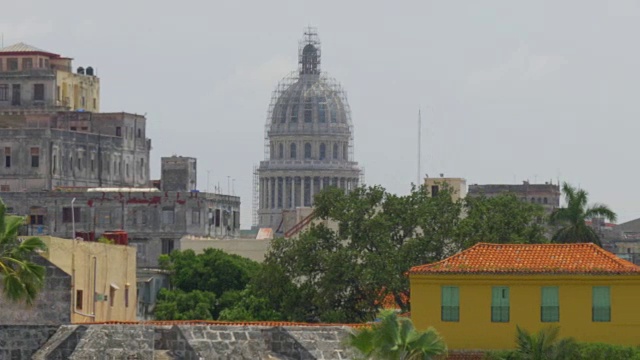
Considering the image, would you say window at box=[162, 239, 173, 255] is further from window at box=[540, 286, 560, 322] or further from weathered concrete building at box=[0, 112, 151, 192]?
window at box=[540, 286, 560, 322]

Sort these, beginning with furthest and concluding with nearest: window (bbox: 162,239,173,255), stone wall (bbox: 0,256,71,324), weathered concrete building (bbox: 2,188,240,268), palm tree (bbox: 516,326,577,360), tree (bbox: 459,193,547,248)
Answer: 1. window (bbox: 162,239,173,255)
2. weathered concrete building (bbox: 2,188,240,268)
3. tree (bbox: 459,193,547,248)
4. stone wall (bbox: 0,256,71,324)
5. palm tree (bbox: 516,326,577,360)

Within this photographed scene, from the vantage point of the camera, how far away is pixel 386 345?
59.4 m

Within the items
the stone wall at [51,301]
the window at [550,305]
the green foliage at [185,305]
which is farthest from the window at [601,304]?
the green foliage at [185,305]

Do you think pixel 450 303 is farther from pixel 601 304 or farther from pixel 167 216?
pixel 167 216

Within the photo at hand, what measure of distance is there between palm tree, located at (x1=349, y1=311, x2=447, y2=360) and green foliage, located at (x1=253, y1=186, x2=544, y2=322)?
3012 cm

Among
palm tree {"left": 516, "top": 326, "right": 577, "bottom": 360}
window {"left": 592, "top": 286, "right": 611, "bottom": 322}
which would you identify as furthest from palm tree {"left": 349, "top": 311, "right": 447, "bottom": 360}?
window {"left": 592, "top": 286, "right": 611, "bottom": 322}

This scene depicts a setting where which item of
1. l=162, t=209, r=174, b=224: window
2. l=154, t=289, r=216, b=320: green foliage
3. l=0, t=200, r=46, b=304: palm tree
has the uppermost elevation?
l=162, t=209, r=174, b=224: window

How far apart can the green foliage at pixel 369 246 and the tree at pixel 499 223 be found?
0.04 m

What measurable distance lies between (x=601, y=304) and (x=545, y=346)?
3.47 m

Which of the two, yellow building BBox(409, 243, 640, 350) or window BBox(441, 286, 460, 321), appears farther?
window BBox(441, 286, 460, 321)

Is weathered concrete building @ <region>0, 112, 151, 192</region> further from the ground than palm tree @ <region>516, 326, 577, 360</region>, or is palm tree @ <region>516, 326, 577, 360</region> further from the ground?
weathered concrete building @ <region>0, 112, 151, 192</region>

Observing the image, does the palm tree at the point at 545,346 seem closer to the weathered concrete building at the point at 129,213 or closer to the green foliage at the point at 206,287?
the green foliage at the point at 206,287

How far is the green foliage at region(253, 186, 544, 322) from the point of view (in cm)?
9275

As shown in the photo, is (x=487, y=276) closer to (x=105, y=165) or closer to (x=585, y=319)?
(x=585, y=319)
